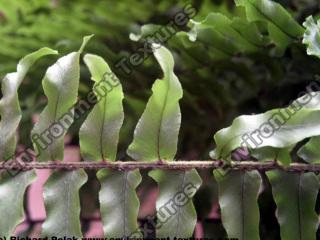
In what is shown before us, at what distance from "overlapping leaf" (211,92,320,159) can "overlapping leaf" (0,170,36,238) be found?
204 millimetres

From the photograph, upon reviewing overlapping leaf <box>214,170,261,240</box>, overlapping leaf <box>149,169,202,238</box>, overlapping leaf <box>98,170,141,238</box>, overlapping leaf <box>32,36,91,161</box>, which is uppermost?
overlapping leaf <box>32,36,91,161</box>

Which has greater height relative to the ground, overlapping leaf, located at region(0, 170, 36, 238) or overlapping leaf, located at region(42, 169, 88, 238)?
overlapping leaf, located at region(0, 170, 36, 238)

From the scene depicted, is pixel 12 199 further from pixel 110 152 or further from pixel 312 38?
pixel 312 38

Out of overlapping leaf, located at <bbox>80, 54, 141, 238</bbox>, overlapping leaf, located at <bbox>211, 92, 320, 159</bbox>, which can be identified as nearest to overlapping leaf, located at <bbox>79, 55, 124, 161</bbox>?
overlapping leaf, located at <bbox>80, 54, 141, 238</bbox>

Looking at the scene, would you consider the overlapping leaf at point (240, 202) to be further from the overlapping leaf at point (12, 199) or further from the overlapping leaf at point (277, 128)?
the overlapping leaf at point (12, 199)

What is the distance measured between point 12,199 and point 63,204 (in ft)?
0.17

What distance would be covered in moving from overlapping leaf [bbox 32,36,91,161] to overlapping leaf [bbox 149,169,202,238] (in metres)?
0.11

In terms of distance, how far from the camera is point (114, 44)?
0.93m

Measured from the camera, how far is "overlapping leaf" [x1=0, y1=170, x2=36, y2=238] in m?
0.53

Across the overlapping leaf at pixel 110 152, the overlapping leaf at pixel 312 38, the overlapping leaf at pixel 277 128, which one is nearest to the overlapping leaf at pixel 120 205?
the overlapping leaf at pixel 110 152

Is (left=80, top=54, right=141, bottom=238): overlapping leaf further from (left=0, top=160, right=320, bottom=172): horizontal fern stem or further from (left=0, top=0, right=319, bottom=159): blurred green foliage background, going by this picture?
(left=0, top=0, right=319, bottom=159): blurred green foliage background

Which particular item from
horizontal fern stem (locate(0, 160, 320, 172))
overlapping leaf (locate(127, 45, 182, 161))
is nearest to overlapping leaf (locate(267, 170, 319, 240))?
horizontal fern stem (locate(0, 160, 320, 172))

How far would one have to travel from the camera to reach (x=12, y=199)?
0.54 m

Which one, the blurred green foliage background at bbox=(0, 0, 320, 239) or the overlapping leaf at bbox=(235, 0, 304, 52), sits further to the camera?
the blurred green foliage background at bbox=(0, 0, 320, 239)
